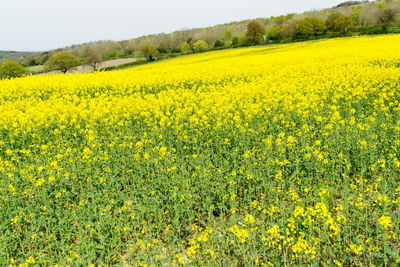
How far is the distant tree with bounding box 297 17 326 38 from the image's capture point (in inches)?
2793

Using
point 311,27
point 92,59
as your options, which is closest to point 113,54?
point 92,59

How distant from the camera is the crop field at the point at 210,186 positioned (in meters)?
3.90

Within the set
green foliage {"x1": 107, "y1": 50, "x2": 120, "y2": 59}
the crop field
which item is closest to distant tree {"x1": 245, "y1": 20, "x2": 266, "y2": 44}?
green foliage {"x1": 107, "y1": 50, "x2": 120, "y2": 59}

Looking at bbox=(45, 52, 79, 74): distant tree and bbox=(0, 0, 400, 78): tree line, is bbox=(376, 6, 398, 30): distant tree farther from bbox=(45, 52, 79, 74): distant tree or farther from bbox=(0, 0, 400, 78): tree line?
bbox=(45, 52, 79, 74): distant tree

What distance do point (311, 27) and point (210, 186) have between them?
7767 centimetres

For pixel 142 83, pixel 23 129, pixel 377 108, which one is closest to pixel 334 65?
pixel 377 108

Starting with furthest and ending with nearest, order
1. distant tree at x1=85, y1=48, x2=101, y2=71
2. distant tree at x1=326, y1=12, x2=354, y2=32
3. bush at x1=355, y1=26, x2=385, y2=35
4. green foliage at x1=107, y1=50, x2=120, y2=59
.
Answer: green foliage at x1=107, y1=50, x2=120, y2=59
distant tree at x1=326, y1=12, x2=354, y2=32
distant tree at x1=85, y1=48, x2=101, y2=71
bush at x1=355, y1=26, x2=385, y2=35

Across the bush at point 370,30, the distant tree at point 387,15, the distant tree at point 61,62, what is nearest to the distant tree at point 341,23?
the bush at point 370,30

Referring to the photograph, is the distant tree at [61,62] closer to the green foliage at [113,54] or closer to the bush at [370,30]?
the green foliage at [113,54]

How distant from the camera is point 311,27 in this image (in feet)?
233

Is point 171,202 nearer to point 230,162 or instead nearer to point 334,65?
point 230,162

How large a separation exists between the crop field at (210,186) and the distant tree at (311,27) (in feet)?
218

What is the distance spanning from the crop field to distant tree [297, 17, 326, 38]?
218ft

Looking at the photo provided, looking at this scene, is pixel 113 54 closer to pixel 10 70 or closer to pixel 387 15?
pixel 10 70
